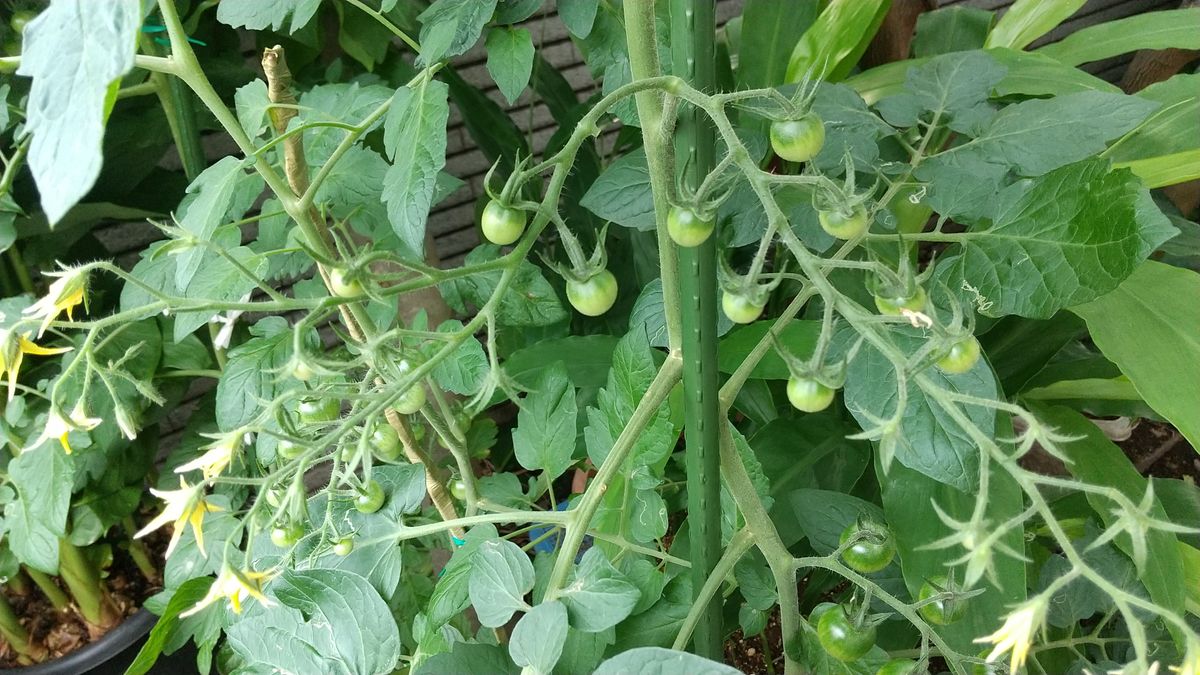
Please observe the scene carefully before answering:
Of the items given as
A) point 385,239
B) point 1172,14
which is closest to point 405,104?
point 385,239

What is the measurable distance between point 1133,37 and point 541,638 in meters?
0.94

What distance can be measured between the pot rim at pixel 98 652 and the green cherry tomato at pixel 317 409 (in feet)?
2.18

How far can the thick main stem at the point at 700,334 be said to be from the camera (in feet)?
1.11

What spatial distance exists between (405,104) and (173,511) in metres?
0.25

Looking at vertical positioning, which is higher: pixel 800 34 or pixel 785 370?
pixel 800 34

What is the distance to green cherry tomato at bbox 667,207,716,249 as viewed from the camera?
0.32m

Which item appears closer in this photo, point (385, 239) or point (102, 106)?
point (102, 106)

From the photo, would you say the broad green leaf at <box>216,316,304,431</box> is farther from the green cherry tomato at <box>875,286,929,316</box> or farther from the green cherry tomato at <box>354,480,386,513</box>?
the green cherry tomato at <box>875,286,929,316</box>

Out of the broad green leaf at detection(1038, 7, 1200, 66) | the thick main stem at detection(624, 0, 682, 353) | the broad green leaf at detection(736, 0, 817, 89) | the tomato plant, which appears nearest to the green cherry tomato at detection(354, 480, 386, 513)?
the tomato plant

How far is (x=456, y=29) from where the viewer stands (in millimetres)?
438

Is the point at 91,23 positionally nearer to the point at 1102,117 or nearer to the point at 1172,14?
the point at 1102,117

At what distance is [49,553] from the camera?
816 millimetres

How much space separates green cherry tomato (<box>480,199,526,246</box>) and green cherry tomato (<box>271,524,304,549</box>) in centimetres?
21

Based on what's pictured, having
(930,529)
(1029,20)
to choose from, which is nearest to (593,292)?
(930,529)
